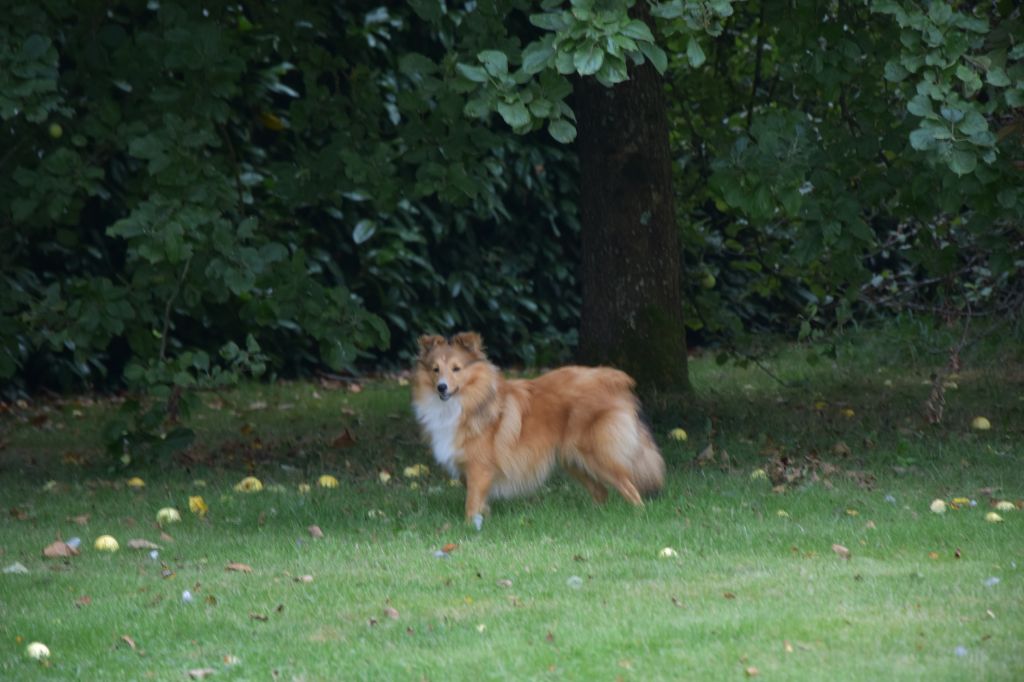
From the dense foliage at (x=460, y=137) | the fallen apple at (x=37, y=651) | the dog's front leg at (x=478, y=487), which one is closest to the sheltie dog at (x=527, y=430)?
the dog's front leg at (x=478, y=487)

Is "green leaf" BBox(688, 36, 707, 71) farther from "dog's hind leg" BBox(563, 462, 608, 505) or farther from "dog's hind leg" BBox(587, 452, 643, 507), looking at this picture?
"dog's hind leg" BBox(563, 462, 608, 505)

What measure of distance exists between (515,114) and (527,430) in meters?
1.81

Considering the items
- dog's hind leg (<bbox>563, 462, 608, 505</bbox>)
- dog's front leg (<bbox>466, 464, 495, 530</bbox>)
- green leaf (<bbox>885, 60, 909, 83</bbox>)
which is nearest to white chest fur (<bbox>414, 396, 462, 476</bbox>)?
dog's front leg (<bbox>466, 464, 495, 530</bbox>)

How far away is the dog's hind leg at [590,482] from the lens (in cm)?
803

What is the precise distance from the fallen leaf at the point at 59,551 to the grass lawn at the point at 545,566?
65 mm

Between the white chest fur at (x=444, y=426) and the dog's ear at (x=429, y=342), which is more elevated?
the dog's ear at (x=429, y=342)

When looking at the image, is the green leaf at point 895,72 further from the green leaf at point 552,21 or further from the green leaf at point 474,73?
the green leaf at point 474,73

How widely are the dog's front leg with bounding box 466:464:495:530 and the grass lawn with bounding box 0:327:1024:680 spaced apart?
168mm

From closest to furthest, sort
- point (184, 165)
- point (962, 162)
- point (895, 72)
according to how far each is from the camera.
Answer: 1. point (962, 162)
2. point (895, 72)
3. point (184, 165)

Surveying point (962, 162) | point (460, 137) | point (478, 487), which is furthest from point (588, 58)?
point (478, 487)

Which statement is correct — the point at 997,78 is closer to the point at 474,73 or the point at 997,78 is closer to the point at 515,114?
A: the point at 515,114

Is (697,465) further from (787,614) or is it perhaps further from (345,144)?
(787,614)

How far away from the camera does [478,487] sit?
303 inches

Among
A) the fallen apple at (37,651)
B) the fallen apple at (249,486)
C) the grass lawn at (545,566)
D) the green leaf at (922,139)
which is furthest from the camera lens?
the fallen apple at (249,486)
